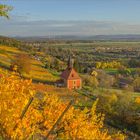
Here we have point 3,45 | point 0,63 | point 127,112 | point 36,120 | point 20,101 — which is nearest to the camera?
point 20,101

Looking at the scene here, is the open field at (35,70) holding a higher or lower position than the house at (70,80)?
higher

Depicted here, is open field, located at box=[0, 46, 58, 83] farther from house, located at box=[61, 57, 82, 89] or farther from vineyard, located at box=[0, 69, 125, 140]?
vineyard, located at box=[0, 69, 125, 140]

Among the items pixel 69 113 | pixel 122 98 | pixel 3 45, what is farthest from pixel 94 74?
pixel 69 113

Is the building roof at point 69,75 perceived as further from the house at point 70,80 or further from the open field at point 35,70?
the open field at point 35,70

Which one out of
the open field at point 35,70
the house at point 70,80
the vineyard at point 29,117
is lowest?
the house at point 70,80

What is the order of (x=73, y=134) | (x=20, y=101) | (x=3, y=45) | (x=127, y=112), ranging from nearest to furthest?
(x=20, y=101) < (x=73, y=134) < (x=127, y=112) < (x=3, y=45)

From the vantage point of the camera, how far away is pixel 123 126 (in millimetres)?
67125

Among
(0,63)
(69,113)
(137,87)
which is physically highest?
(69,113)

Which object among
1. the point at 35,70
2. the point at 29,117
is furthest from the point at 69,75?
the point at 29,117

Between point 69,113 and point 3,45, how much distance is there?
414 feet

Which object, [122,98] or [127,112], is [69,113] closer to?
[127,112]

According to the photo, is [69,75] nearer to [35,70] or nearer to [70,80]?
[70,80]

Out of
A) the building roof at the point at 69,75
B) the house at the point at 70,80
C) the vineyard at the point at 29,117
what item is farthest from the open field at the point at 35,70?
the vineyard at the point at 29,117

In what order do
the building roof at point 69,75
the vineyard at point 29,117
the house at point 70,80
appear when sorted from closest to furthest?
the vineyard at point 29,117
the house at point 70,80
the building roof at point 69,75
